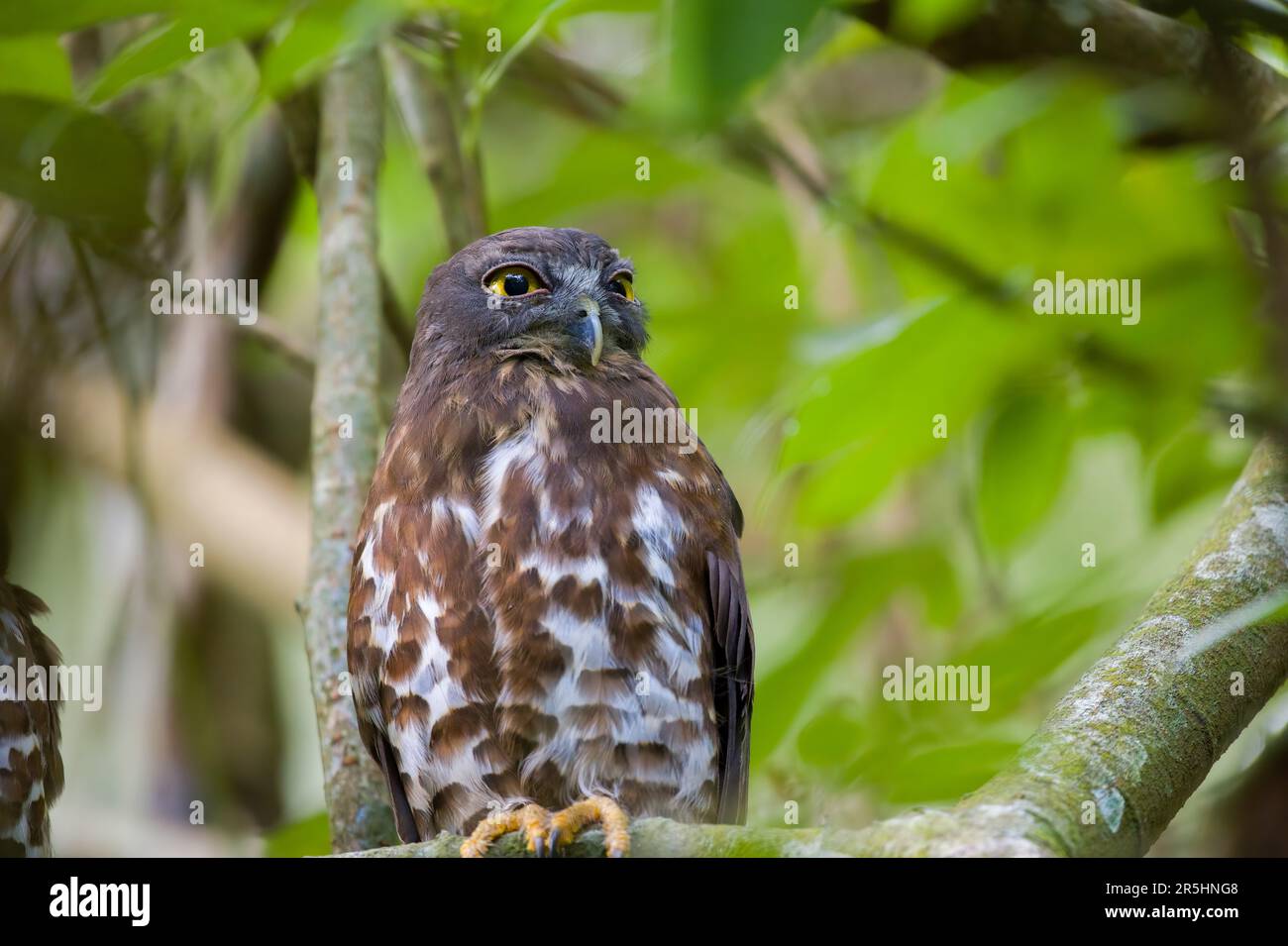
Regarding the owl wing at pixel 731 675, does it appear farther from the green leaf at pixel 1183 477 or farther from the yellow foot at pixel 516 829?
the green leaf at pixel 1183 477

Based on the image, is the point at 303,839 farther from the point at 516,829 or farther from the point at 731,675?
the point at 731,675

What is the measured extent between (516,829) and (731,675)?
0.86 metres

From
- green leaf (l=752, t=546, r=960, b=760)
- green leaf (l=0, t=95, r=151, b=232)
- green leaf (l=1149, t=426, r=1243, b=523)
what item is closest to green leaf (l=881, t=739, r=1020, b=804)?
green leaf (l=752, t=546, r=960, b=760)

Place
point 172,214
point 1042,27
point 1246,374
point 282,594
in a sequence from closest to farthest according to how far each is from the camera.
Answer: point 1042,27, point 1246,374, point 172,214, point 282,594

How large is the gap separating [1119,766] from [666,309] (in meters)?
2.20

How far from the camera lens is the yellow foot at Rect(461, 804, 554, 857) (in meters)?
2.58

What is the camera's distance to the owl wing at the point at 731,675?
3354 millimetres

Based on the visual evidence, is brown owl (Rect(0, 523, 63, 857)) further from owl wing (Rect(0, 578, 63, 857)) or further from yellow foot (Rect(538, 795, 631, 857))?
yellow foot (Rect(538, 795, 631, 857))

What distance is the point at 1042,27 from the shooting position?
10.6 ft

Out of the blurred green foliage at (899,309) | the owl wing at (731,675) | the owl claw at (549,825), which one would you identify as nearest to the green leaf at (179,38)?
the blurred green foliage at (899,309)

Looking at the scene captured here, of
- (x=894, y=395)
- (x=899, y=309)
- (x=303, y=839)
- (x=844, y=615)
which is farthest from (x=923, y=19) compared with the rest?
(x=303, y=839)

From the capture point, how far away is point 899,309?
3953 millimetres
